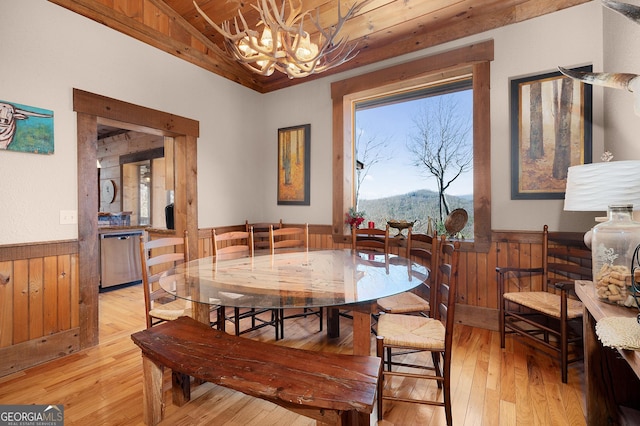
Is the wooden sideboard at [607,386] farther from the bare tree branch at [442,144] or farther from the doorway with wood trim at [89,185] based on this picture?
the doorway with wood trim at [89,185]

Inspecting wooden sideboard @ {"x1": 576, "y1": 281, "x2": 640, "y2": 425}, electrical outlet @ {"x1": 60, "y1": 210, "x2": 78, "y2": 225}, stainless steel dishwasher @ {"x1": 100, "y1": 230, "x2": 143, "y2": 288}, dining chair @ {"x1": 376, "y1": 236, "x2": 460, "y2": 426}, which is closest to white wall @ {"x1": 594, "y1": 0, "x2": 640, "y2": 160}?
wooden sideboard @ {"x1": 576, "y1": 281, "x2": 640, "y2": 425}

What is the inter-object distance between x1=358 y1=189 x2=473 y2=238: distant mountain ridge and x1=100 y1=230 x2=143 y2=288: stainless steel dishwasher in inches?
139

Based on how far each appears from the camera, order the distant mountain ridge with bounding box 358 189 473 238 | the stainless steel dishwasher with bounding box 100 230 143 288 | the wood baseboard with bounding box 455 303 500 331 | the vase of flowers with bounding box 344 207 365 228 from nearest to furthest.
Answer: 1. the wood baseboard with bounding box 455 303 500 331
2. the distant mountain ridge with bounding box 358 189 473 238
3. the vase of flowers with bounding box 344 207 365 228
4. the stainless steel dishwasher with bounding box 100 230 143 288

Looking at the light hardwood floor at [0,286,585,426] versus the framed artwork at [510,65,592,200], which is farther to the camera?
the framed artwork at [510,65,592,200]

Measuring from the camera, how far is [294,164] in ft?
13.8

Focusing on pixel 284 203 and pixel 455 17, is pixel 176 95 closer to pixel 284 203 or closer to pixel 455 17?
pixel 284 203

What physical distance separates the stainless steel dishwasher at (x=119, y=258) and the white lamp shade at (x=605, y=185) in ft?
17.0

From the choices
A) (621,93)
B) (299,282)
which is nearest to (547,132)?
(621,93)

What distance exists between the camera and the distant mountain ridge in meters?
3.33

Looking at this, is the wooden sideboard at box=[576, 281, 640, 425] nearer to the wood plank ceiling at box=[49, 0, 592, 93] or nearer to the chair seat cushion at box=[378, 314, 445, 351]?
the chair seat cushion at box=[378, 314, 445, 351]

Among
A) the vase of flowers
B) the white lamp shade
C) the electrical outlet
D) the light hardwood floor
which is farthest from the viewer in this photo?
the vase of flowers

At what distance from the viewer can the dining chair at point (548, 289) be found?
2.30 meters

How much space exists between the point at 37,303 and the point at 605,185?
384 cm

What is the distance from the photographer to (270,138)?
14.7ft
